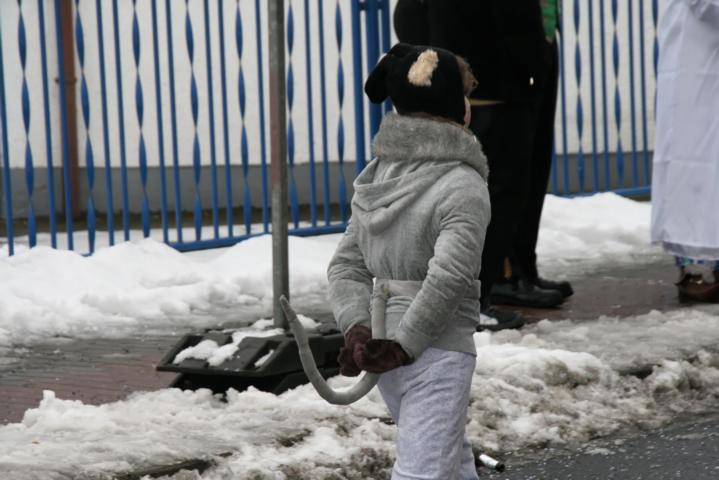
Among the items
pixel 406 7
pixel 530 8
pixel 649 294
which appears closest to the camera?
pixel 530 8

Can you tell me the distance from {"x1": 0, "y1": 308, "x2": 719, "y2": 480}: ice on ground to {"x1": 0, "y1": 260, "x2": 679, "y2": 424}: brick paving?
30cm

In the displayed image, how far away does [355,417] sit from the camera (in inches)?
187

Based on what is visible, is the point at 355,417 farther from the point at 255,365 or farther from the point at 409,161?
the point at 409,161

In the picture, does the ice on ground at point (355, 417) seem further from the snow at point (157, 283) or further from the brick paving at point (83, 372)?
the snow at point (157, 283)

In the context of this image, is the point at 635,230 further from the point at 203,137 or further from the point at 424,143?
the point at 424,143

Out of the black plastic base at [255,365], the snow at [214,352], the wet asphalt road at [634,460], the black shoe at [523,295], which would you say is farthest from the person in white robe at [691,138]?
the snow at [214,352]

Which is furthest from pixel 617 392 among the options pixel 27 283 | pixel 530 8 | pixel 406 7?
pixel 27 283

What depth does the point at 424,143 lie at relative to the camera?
3324 millimetres

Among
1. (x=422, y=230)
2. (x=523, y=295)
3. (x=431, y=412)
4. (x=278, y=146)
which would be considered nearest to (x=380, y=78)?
(x=422, y=230)

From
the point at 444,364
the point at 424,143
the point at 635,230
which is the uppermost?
the point at 424,143

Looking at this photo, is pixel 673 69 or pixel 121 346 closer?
pixel 121 346

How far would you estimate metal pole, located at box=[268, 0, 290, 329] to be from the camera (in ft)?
18.9

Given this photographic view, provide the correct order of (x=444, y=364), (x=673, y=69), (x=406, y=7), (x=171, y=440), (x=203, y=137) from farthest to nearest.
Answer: (x=203, y=137), (x=673, y=69), (x=406, y=7), (x=171, y=440), (x=444, y=364)

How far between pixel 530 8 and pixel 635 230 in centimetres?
414
